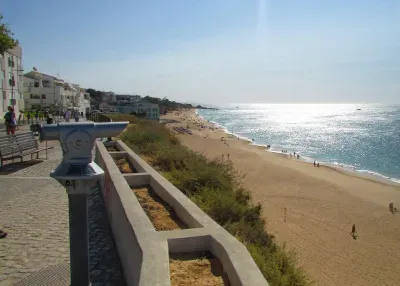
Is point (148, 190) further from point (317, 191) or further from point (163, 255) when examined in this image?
point (317, 191)

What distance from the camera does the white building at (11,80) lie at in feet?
115

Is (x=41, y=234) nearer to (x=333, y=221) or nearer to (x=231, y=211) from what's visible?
(x=231, y=211)

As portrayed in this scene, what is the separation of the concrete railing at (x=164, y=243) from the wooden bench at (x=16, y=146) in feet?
18.5

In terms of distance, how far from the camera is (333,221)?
1620 centimetres

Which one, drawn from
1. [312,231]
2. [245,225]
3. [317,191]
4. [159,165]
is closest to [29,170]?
[159,165]

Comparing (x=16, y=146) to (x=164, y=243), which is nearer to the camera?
(x=164, y=243)

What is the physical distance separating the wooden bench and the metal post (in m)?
7.19

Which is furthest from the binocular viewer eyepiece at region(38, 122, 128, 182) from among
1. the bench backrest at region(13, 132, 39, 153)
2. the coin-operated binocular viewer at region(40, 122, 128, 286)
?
the bench backrest at region(13, 132, 39, 153)

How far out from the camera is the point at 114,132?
2797mm

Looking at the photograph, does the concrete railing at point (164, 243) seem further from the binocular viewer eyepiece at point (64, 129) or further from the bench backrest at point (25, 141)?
the bench backrest at point (25, 141)

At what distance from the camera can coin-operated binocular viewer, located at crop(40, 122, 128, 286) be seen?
2.54 m

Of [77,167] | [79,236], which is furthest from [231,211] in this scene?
[77,167]

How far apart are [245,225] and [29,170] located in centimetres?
608

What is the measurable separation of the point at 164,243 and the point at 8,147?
25.8ft
